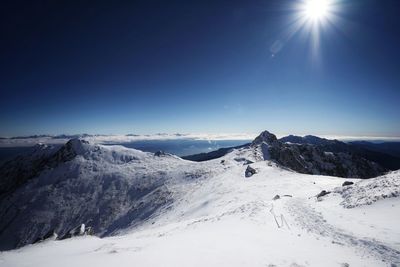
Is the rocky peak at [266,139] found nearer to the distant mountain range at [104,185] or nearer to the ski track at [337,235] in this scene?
the distant mountain range at [104,185]

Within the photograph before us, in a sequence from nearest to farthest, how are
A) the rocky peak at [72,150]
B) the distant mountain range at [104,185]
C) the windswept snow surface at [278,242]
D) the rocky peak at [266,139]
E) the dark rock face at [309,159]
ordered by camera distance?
1. the windswept snow surface at [278,242]
2. the distant mountain range at [104,185]
3. the dark rock face at [309,159]
4. the rocky peak at [72,150]
5. the rocky peak at [266,139]

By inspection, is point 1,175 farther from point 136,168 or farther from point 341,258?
point 341,258

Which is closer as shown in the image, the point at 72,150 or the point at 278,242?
the point at 278,242

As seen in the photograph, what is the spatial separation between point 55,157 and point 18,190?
19.7 meters

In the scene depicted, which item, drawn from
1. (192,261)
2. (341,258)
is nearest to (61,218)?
(192,261)

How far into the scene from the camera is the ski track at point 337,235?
433 inches

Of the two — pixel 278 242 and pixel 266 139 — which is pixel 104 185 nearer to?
pixel 266 139

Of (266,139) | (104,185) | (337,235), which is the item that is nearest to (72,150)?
(104,185)

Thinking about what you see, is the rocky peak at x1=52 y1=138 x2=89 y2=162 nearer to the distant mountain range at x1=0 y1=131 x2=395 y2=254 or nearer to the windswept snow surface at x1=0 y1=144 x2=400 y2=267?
the distant mountain range at x1=0 y1=131 x2=395 y2=254

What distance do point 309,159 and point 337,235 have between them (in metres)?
107

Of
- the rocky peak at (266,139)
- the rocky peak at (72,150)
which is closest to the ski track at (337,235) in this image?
the rocky peak at (266,139)

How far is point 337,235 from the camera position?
14.3 metres

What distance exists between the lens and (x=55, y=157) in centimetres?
9888

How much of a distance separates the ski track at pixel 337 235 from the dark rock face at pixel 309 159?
60.8 meters
